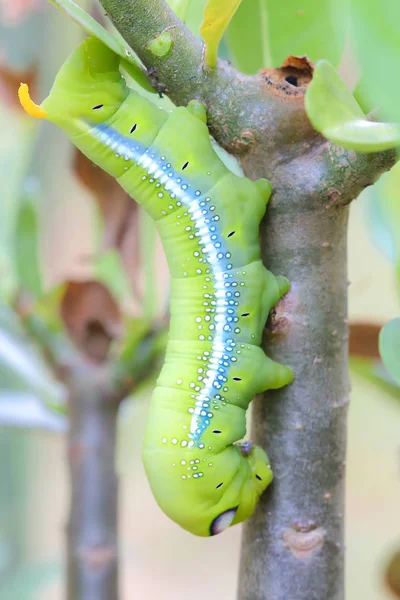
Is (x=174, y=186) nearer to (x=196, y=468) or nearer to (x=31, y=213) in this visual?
(x=196, y=468)

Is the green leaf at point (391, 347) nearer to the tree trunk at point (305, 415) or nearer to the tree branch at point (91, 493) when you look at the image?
the tree trunk at point (305, 415)

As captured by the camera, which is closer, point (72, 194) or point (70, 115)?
point (70, 115)

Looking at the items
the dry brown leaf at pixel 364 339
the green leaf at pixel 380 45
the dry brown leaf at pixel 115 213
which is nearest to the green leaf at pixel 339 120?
the green leaf at pixel 380 45

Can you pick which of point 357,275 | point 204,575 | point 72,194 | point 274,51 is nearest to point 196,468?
point 274,51

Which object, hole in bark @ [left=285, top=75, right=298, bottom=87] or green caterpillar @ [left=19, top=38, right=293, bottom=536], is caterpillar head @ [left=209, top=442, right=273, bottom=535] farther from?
hole in bark @ [left=285, top=75, right=298, bottom=87]

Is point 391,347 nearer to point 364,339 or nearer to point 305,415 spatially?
point 305,415

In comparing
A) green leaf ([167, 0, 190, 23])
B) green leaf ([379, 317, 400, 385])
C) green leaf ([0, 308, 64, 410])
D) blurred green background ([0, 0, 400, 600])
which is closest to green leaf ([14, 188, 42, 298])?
blurred green background ([0, 0, 400, 600])

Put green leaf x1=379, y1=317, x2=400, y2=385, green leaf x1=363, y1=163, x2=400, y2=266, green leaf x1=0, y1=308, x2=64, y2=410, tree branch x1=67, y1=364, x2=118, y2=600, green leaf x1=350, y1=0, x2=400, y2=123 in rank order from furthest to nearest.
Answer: green leaf x1=0, y1=308, x2=64, y2=410 < tree branch x1=67, y1=364, x2=118, y2=600 < green leaf x1=363, y1=163, x2=400, y2=266 < green leaf x1=379, y1=317, x2=400, y2=385 < green leaf x1=350, y1=0, x2=400, y2=123
